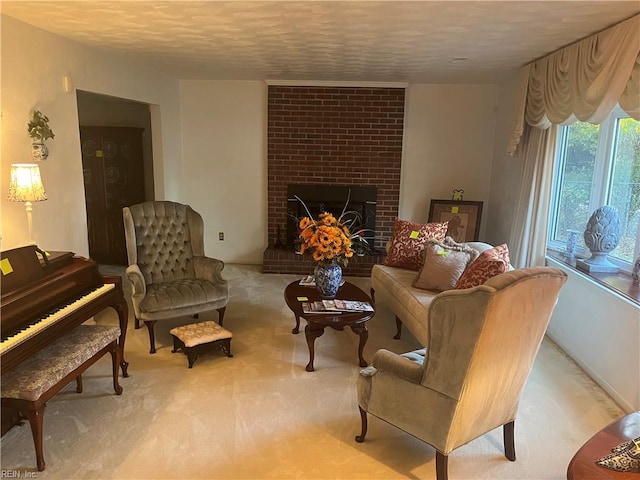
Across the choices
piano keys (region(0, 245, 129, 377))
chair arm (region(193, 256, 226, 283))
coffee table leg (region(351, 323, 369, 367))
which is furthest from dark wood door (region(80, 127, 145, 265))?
coffee table leg (region(351, 323, 369, 367))

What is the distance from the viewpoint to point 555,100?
11.4 ft

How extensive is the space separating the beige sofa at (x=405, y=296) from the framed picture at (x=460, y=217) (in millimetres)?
1461

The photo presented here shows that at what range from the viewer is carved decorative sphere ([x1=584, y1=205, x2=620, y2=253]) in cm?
321

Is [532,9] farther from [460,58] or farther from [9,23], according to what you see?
[9,23]

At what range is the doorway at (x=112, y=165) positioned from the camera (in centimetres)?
530

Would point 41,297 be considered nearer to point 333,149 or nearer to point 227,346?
point 227,346

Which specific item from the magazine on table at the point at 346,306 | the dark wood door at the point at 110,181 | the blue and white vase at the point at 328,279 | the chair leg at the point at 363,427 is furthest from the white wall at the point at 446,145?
the chair leg at the point at 363,427

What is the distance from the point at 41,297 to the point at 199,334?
1.14 meters

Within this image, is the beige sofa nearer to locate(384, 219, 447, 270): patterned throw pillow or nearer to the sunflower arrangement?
locate(384, 219, 447, 270): patterned throw pillow

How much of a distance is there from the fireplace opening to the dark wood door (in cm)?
200

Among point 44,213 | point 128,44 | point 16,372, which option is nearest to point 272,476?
point 16,372

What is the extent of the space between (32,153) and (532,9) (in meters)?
3.34

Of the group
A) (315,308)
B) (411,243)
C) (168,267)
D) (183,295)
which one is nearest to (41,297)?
(183,295)

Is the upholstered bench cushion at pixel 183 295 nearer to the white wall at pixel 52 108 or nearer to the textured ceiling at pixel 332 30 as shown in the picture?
the white wall at pixel 52 108
